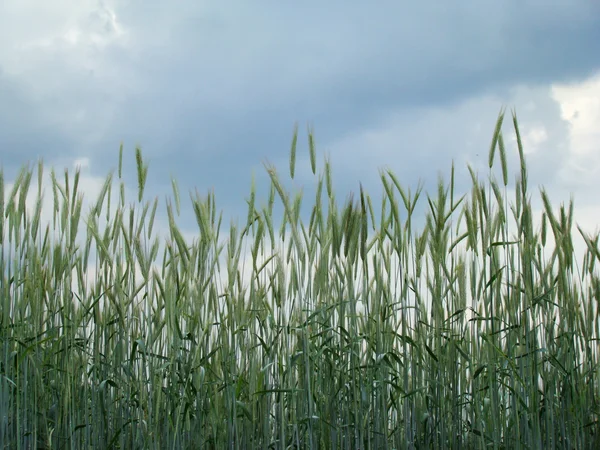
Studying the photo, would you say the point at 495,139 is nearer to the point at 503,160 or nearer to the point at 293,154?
the point at 503,160

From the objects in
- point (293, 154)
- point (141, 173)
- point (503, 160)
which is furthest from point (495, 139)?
point (141, 173)

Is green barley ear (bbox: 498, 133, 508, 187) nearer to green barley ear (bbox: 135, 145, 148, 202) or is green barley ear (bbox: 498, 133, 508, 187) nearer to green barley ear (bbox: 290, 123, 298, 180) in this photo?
green barley ear (bbox: 290, 123, 298, 180)

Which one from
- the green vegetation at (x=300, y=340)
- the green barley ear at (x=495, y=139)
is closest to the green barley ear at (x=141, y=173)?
the green vegetation at (x=300, y=340)

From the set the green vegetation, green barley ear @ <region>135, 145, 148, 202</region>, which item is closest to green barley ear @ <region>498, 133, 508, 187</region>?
the green vegetation

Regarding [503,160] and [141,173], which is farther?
[503,160]

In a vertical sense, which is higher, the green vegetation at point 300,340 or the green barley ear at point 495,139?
the green barley ear at point 495,139

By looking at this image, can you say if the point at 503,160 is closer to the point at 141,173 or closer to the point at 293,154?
the point at 293,154

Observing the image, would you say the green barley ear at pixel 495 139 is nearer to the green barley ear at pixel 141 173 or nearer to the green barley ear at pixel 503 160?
the green barley ear at pixel 503 160

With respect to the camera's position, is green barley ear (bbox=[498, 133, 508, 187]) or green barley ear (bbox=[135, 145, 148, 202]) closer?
green barley ear (bbox=[135, 145, 148, 202])

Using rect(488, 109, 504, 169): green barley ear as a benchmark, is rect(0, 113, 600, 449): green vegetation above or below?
below

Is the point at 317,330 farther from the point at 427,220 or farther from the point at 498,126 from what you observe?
the point at 498,126

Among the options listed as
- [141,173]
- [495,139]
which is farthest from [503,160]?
[141,173]

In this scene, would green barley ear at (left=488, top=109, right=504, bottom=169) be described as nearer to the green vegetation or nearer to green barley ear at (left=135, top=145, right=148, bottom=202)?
the green vegetation

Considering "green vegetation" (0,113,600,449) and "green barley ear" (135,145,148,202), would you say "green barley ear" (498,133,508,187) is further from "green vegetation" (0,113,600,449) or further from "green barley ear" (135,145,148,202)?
"green barley ear" (135,145,148,202)
